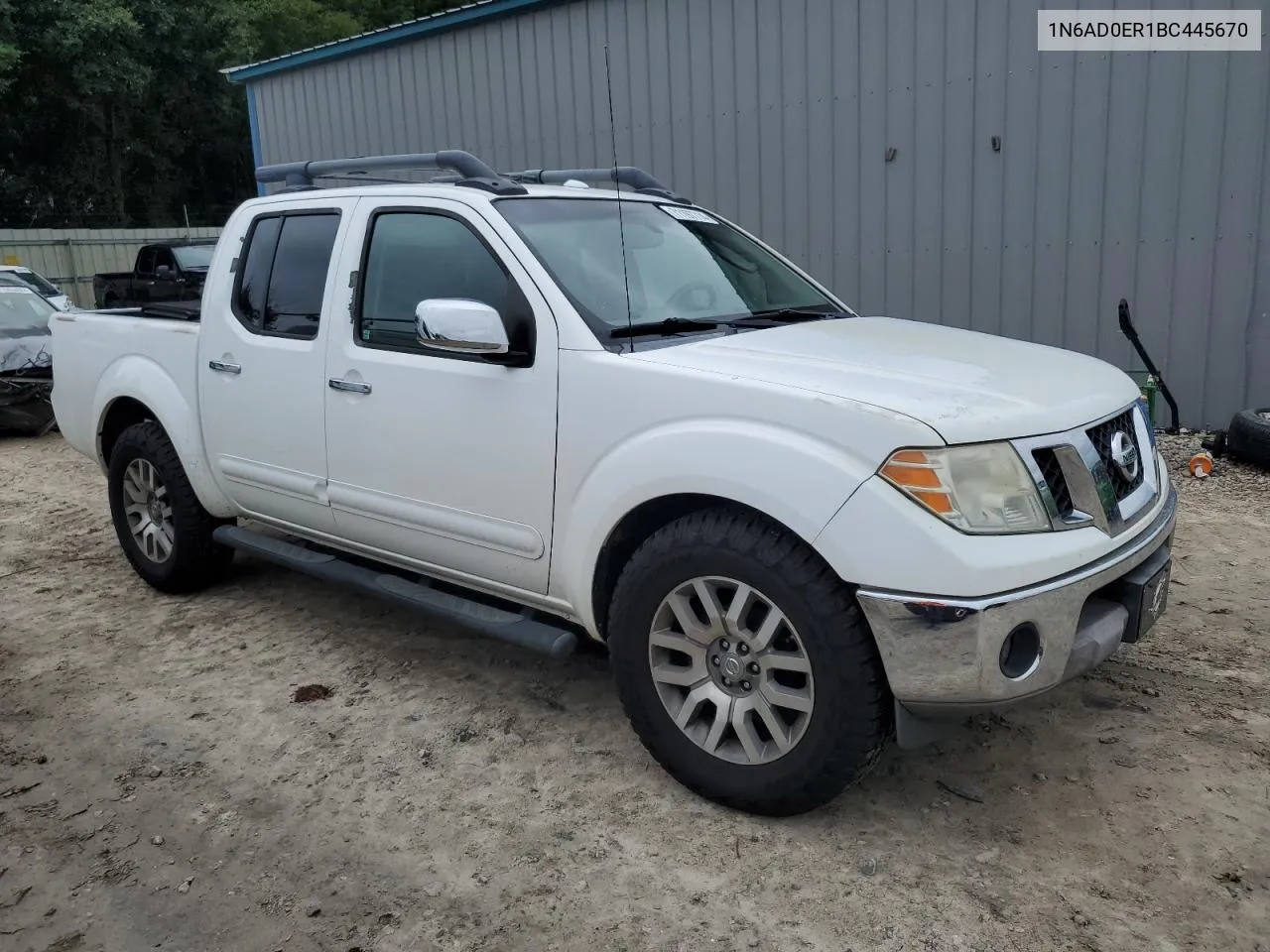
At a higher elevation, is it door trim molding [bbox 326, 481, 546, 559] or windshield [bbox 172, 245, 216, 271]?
windshield [bbox 172, 245, 216, 271]

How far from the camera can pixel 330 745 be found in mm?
3461

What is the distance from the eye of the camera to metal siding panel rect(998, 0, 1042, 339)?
7289 millimetres

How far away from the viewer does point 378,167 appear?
13.6 feet

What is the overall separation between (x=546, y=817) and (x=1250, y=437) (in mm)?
5416

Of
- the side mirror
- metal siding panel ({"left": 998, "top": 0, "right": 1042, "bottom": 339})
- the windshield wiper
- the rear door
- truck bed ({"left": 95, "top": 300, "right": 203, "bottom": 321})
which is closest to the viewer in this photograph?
the side mirror

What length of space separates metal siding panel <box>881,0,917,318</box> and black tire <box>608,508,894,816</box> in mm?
5844

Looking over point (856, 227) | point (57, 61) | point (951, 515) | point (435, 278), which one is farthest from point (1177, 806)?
point (57, 61)

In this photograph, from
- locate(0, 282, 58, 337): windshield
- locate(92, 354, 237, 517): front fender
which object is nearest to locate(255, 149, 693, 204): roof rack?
locate(92, 354, 237, 517): front fender

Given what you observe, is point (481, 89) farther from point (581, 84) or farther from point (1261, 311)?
point (1261, 311)

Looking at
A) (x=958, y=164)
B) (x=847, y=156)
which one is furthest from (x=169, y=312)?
(x=958, y=164)

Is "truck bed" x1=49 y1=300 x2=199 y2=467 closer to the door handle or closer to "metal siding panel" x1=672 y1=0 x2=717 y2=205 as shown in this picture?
→ the door handle

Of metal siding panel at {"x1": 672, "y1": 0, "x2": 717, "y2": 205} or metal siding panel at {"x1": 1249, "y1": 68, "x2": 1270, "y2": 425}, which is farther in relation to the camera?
metal siding panel at {"x1": 672, "y1": 0, "x2": 717, "y2": 205}

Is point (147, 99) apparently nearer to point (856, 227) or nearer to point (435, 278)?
point (856, 227)

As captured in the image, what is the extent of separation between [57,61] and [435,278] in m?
32.7
